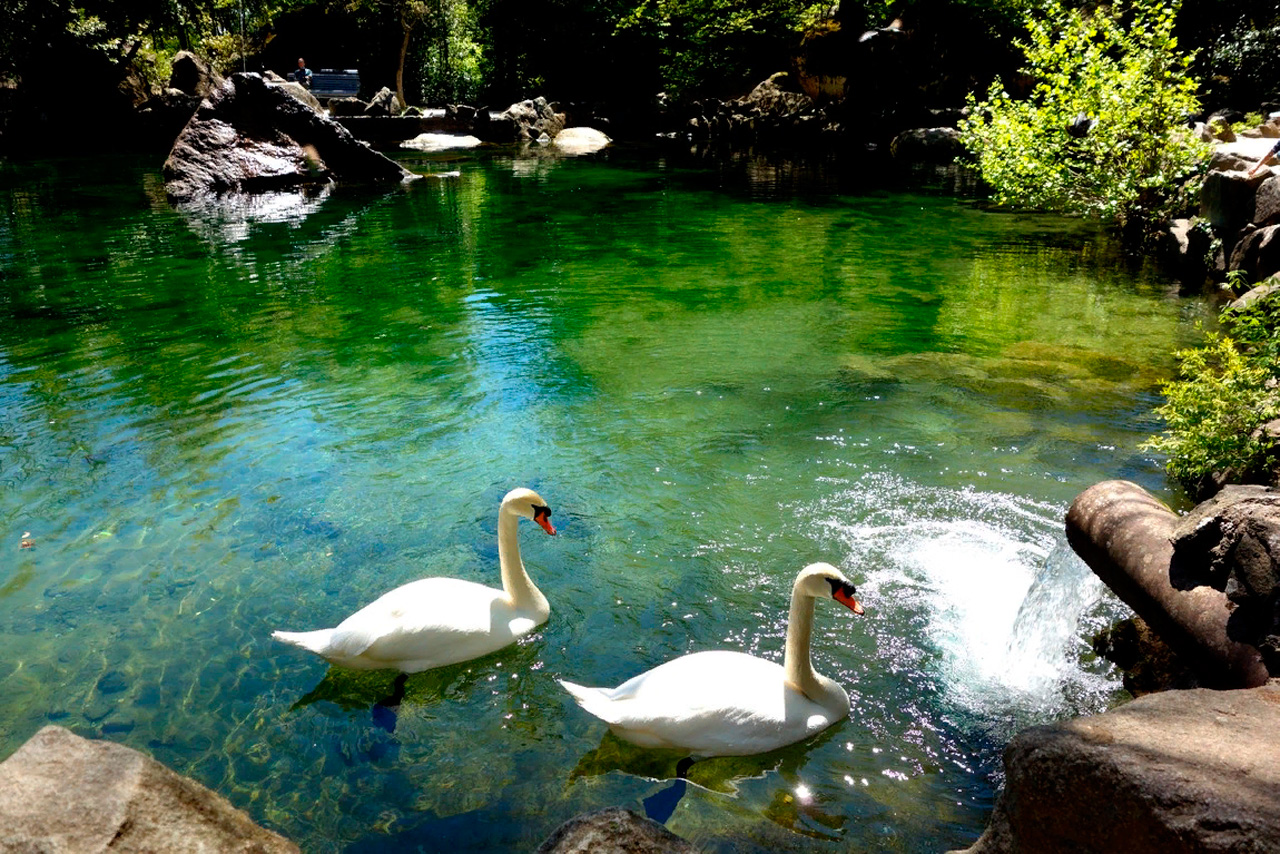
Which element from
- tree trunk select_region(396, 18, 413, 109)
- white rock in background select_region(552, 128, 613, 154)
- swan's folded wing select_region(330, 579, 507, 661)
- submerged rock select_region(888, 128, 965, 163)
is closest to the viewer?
swan's folded wing select_region(330, 579, 507, 661)

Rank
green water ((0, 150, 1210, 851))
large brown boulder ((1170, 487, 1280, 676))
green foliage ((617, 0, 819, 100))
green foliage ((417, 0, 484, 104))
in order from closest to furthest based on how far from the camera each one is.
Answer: large brown boulder ((1170, 487, 1280, 676))
green water ((0, 150, 1210, 851))
green foliage ((617, 0, 819, 100))
green foliage ((417, 0, 484, 104))

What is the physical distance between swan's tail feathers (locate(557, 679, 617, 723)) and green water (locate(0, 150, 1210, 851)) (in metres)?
0.26

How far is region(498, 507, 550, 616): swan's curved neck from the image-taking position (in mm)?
4879

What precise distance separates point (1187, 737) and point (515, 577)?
10.7 ft

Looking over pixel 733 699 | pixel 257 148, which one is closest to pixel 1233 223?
pixel 733 699

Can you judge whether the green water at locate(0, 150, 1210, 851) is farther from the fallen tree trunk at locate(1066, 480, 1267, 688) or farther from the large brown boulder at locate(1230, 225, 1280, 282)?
the large brown boulder at locate(1230, 225, 1280, 282)

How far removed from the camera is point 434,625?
4.49 metres

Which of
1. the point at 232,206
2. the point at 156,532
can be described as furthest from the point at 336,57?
the point at 156,532

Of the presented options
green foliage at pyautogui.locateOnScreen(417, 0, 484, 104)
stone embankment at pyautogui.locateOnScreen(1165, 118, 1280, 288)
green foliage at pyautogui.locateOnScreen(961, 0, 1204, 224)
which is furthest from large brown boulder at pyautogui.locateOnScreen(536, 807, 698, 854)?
green foliage at pyautogui.locateOnScreen(417, 0, 484, 104)

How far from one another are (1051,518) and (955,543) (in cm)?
82

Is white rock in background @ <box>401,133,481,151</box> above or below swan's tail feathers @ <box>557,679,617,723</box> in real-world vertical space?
above

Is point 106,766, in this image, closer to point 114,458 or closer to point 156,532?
point 156,532

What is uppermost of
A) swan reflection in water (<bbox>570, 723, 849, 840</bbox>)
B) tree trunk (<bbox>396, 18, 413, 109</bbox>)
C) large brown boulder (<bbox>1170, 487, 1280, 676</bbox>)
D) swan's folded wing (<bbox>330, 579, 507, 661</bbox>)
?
tree trunk (<bbox>396, 18, 413, 109</bbox>)

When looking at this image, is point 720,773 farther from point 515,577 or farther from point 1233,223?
point 1233,223
